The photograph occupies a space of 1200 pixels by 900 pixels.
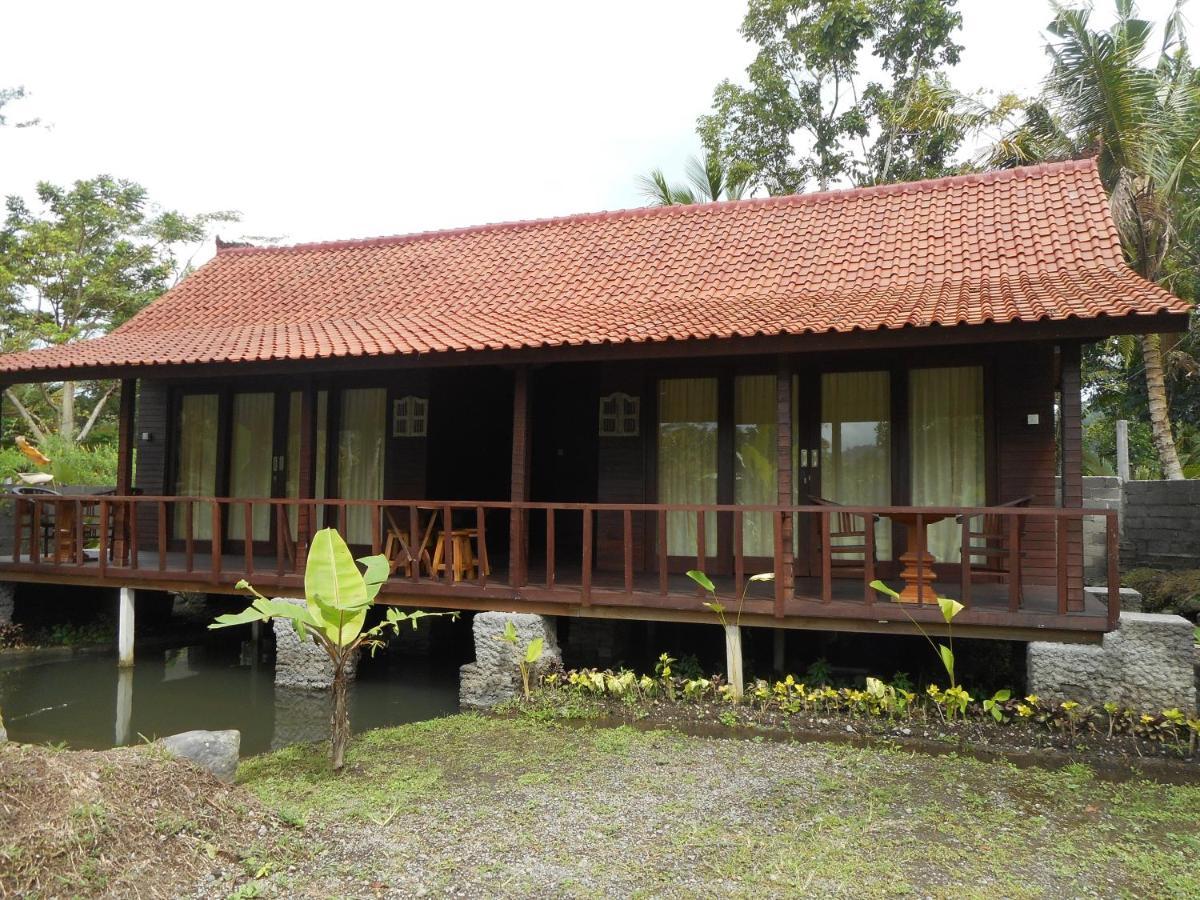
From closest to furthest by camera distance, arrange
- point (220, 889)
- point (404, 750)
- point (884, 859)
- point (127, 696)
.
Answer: point (220, 889), point (884, 859), point (404, 750), point (127, 696)

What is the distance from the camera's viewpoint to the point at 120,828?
397 centimetres

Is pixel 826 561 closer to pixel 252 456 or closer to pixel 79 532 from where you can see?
pixel 252 456

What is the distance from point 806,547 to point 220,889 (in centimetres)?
625

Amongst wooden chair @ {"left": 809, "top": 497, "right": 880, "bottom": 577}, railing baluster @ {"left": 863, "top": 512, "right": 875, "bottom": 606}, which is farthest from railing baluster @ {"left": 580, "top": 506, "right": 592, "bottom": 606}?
railing baluster @ {"left": 863, "top": 512, "right": 875, "bottom": 606}

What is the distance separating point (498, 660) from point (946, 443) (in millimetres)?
4797

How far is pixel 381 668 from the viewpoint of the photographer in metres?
9.59

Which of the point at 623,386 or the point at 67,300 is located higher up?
the point at 67,300

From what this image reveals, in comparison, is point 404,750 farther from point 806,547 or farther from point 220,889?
point 806,547

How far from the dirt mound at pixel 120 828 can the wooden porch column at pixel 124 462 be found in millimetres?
5640

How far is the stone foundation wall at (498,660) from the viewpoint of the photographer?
7605mm

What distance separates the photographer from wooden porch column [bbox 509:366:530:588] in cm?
800

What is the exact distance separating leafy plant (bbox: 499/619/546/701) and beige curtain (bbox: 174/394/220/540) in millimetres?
5657

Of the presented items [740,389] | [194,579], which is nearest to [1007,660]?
[740,389]

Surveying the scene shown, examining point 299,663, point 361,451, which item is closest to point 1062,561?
point 299,663
